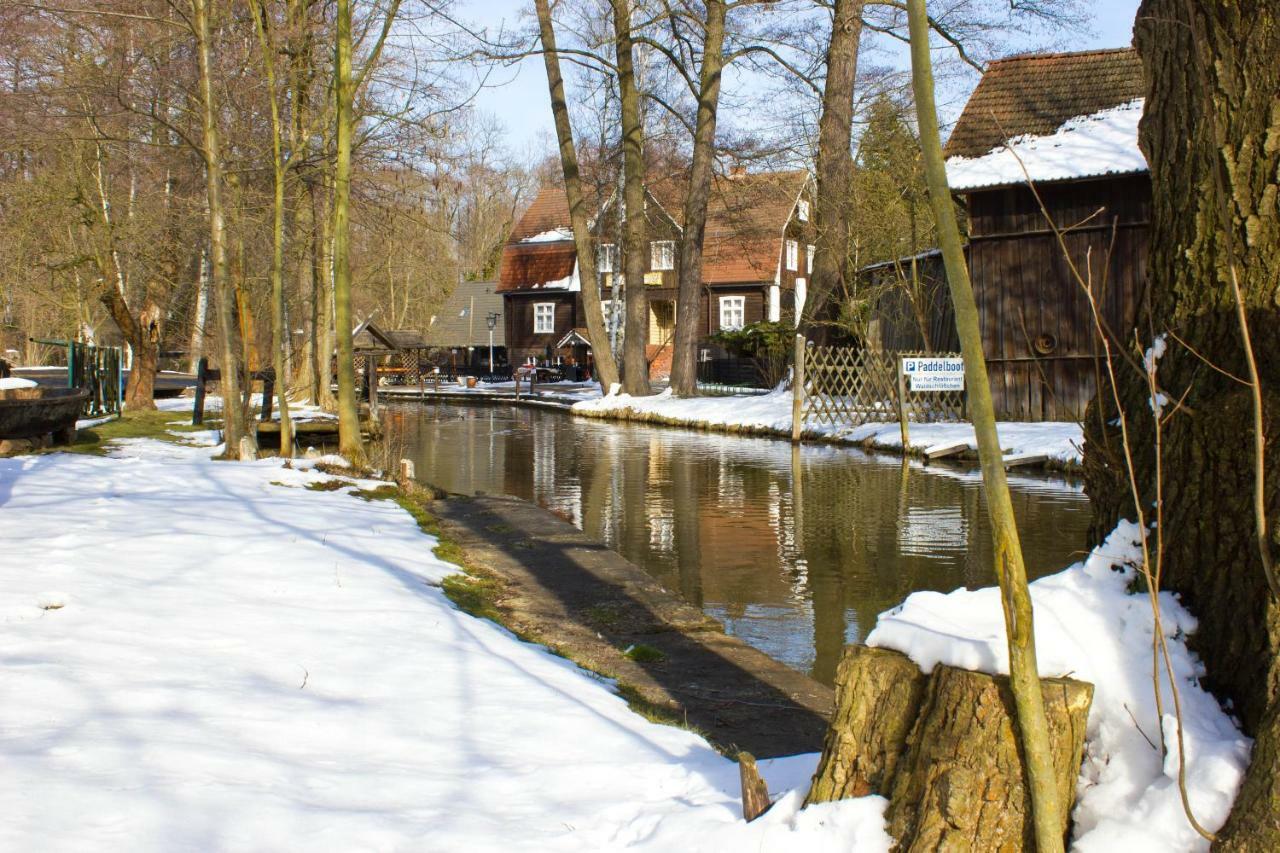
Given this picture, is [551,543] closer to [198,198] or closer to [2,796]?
[2,796]

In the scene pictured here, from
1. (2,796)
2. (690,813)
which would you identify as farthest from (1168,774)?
(2,796)

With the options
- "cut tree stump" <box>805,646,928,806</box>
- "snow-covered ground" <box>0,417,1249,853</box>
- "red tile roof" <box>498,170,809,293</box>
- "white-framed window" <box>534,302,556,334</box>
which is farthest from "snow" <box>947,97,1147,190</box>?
"white-framed window" <box>534,302,556,334</box>

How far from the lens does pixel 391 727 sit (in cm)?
435

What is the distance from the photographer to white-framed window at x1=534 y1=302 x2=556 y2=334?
5722 centimetres

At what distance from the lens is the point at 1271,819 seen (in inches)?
107

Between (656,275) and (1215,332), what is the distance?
4988cm

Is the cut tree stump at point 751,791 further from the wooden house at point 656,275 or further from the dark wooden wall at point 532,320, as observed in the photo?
the dark wooden wall at point 532,320

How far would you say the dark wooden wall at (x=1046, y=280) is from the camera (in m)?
19.4

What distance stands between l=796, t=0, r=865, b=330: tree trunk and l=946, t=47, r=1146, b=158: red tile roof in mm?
3713

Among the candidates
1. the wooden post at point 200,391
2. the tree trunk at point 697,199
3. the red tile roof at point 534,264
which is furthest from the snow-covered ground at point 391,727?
the red tile roof at point 534,264

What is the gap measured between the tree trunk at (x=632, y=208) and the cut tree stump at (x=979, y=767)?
2821 centimetres

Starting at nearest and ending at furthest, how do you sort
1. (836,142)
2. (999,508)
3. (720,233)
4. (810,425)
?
(999,508) < (810,425) < (836,142) < (720,233)

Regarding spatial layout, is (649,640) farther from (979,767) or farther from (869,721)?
(979,767)

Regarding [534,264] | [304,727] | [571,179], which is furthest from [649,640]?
[534,264]
